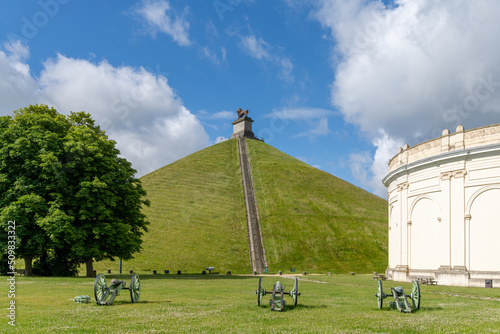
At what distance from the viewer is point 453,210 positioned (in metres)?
33.6

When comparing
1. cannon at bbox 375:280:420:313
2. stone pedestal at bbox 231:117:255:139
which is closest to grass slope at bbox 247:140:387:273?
stone pedestal at bbox 231:117:255:139

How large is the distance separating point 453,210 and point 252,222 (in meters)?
41.4

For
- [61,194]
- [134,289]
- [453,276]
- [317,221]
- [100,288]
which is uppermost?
[61,194]

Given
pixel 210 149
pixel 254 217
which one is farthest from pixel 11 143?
pixel 210 149

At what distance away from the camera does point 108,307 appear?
50.2ft

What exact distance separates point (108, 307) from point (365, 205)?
74.4 metres

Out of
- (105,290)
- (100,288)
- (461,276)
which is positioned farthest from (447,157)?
(100,288)

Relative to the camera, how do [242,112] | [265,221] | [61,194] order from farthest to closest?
[242,112], [265,221], [61,194]

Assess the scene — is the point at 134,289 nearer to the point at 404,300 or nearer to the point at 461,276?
the point at 404,300

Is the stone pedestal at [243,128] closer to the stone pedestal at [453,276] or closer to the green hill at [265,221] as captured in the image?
the green hill at [265,221]

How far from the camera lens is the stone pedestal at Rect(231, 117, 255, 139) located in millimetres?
129250

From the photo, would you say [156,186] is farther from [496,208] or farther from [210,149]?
[496,208]

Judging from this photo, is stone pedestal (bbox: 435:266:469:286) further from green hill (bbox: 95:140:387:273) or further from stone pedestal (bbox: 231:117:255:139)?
stone pedestal (bbox: 231:117:255:139)

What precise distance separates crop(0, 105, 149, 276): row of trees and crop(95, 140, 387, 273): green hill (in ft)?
55.2
